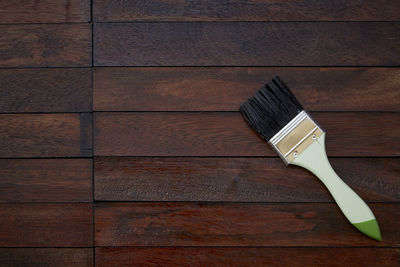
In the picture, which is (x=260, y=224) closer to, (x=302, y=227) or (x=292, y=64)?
(x=302, y=227)

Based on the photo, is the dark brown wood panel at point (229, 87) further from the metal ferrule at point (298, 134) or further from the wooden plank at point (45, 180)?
the wooden plank at point (45, 180)

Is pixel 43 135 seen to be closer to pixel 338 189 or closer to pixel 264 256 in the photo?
pixel 264 256

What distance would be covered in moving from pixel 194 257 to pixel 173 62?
50cm

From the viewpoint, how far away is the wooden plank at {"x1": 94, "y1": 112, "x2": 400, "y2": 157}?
36.0 inches

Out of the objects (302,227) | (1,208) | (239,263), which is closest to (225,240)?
(239,263)

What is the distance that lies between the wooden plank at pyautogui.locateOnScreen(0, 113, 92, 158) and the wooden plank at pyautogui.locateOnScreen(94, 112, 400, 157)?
55 millimetres

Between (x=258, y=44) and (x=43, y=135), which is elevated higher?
(x=258, y=44)

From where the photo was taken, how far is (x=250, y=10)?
928 mm

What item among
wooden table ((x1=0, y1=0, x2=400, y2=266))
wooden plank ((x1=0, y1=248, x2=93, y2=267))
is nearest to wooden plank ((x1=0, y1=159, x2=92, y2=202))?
wooden table ((x1=0, y1=0, x2=400, y2=266))

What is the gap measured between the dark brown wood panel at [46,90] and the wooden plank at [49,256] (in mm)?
366

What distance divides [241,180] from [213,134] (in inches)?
5.4

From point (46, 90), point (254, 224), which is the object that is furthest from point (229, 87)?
point (46, 90)

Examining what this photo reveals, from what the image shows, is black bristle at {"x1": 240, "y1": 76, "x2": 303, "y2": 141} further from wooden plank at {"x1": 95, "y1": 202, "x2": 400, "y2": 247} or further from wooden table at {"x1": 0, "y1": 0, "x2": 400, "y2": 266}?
wooden plank at {"x1": 95, "y1": 202, "x2": 400, "y2": 247}

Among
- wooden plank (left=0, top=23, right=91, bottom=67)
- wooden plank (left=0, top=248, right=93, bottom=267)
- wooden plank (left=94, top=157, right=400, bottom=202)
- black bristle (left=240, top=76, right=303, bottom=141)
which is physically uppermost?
wooden plank (left=0, top=23, right=91, bottom=67)
